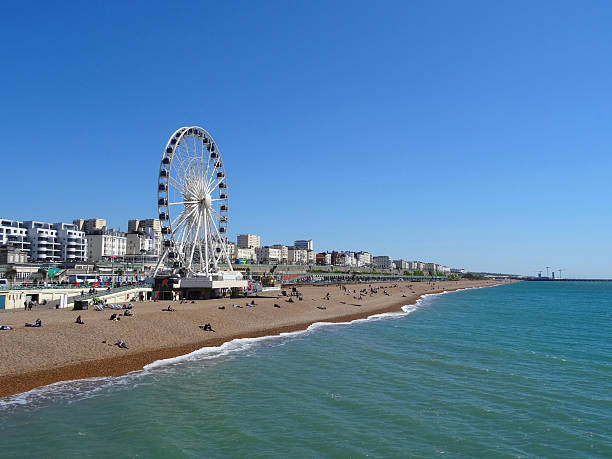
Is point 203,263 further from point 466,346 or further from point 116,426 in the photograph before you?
point 116,426

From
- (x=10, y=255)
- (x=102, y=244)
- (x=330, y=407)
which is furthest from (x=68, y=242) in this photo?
(x=330, y=407)

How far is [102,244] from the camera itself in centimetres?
12538

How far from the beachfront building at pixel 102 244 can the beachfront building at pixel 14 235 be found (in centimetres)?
1682

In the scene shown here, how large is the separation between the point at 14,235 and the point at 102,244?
22.3m

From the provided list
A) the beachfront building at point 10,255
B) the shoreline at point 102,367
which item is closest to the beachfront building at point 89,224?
the beachfront building at point 10,255

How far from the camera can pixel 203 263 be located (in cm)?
5844

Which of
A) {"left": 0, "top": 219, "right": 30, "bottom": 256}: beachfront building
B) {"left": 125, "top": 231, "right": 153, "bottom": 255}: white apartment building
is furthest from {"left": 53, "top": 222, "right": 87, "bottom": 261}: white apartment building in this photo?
{"left": 125, "top": 231, "right": 153, "bottom": 255}: white apartment building

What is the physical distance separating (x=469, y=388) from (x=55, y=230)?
4631 inches

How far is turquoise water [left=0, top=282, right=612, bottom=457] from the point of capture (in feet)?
47.9

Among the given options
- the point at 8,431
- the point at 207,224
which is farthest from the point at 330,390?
the point at 207,224

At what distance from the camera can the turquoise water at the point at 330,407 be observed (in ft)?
47.9

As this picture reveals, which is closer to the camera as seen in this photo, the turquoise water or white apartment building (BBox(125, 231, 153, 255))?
the turquoise water

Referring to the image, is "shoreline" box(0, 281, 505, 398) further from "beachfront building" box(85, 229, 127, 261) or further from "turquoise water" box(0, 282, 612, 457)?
"beachfront building" box(85, 229, 127, 261)

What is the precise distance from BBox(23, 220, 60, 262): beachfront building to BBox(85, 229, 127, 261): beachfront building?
1085 cm
